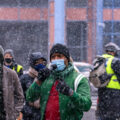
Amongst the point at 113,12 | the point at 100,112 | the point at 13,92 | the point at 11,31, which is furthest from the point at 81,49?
the point at 13,92

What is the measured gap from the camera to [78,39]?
2505cm

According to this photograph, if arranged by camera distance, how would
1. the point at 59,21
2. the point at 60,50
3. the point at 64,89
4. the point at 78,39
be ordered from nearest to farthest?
the point at 64,89 → the point at 60,50 → the point at 59,21 → the point at 78,39

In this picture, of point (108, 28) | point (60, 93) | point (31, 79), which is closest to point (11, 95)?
point (31, 79)

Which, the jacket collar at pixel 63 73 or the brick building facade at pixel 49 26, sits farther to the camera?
the brick building facade at pixel 49 26

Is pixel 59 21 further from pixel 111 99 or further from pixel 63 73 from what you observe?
pixel 63 73

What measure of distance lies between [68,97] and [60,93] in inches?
3.4

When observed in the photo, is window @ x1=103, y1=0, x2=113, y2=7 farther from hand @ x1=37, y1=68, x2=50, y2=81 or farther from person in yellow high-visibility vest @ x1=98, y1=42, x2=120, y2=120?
hand @ x1=37, y1=68, x2=50, y2=81

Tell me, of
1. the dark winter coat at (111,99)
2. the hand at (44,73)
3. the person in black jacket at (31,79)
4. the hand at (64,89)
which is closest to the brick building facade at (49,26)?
the dark winter coat at (111,99)

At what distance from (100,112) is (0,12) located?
1848 cm

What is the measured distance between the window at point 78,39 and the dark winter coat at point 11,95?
66.8 ft

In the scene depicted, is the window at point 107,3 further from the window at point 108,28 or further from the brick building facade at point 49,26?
the window at point 108,28

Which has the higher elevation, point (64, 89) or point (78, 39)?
point (64, 89)

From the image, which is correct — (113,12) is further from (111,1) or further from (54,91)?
(54,91)

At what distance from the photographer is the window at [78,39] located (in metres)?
24.8
